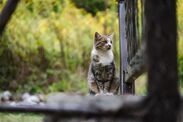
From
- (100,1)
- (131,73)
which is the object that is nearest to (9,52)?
(100,1)

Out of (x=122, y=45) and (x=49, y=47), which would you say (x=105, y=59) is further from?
(x=49, y=47)

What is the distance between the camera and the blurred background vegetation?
1266 centimetres

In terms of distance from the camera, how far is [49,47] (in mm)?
13203

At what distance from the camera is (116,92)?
281 inches

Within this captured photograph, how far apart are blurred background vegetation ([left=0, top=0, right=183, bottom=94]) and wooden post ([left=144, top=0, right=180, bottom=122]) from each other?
917cm

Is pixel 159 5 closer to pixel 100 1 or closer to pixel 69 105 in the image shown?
pixel 69 105

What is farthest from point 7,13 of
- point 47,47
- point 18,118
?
point 47,47

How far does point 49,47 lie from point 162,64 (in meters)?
10.3

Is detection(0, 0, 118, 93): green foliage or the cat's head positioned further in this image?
detection(0, 0, 118, 93): green foliage

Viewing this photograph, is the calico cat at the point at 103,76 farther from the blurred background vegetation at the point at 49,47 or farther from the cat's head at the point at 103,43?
the blurred background vegetation at the point at 49,47

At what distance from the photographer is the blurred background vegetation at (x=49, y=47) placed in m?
12.7

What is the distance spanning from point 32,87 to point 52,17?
1.87 m

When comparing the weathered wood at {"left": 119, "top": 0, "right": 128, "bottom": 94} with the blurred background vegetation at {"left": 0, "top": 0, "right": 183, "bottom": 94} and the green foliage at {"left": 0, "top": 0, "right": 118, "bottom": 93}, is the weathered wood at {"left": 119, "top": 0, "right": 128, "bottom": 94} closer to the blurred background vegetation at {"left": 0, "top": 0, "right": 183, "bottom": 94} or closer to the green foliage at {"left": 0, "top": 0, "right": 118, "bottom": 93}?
the blurred background vegetation at {"left": 0, "top": 0, "right": 183, "bottom": 94}

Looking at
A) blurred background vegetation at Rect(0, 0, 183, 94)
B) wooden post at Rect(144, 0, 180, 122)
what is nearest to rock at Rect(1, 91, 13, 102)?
blurred background vegetation at Rect(0, 0, 183, 94)
